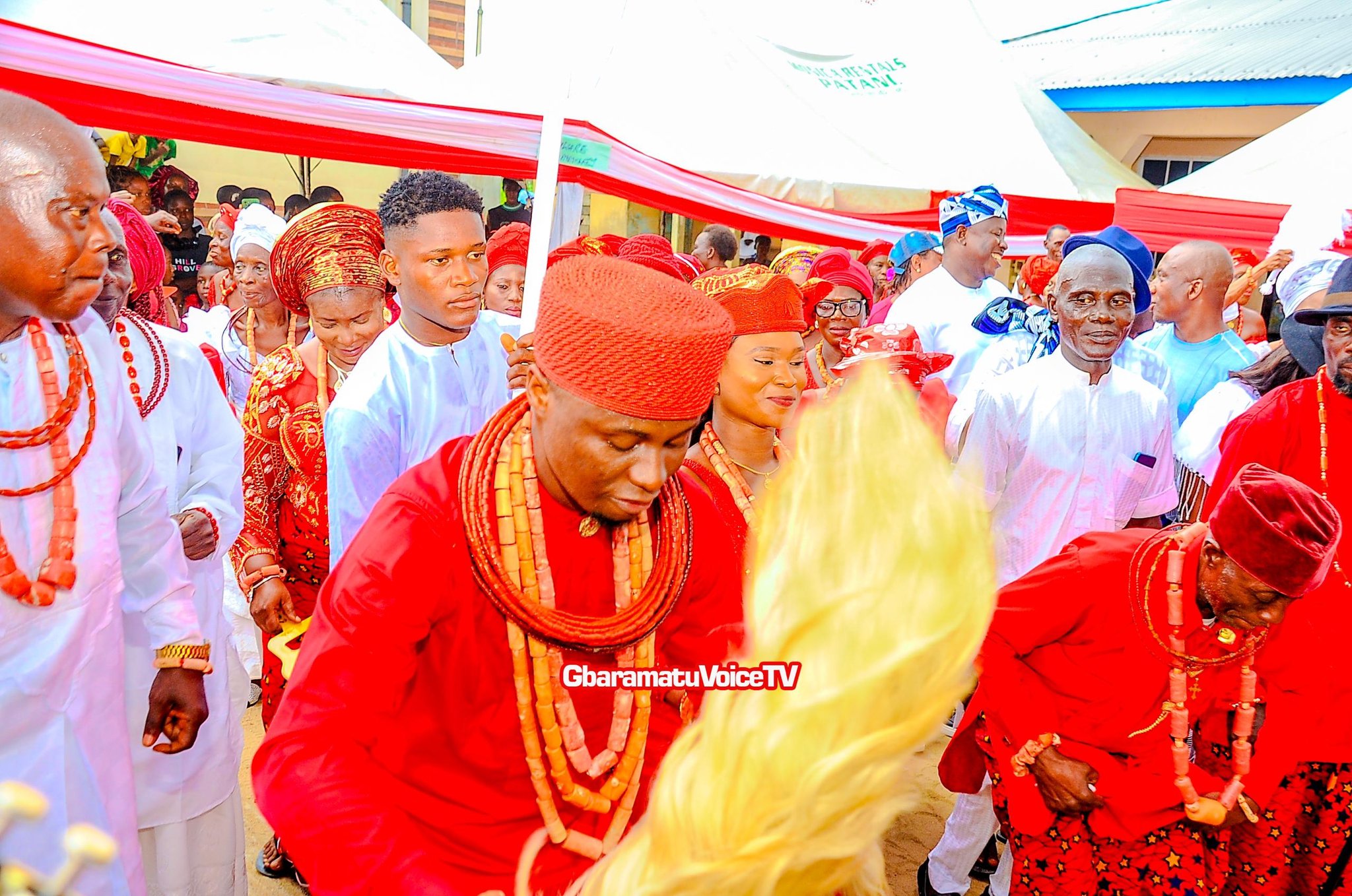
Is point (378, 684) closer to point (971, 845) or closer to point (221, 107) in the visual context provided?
point (971, 845)

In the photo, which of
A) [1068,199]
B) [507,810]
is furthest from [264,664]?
[1068,199]

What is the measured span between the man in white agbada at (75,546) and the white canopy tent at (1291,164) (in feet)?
25.0

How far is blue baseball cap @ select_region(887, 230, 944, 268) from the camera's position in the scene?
800cm

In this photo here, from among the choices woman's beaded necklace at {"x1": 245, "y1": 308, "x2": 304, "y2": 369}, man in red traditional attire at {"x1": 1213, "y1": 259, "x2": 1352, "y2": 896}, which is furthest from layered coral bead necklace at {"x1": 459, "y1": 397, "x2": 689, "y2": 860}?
woman's beaded necklace at {"x1": 245, "y1": 308, "x2": 304, "y2": 369}

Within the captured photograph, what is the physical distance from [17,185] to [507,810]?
154 cm

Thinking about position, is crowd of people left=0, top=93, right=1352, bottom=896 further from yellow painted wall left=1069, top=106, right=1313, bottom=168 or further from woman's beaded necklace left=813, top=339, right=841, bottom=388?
yellow painted wall left=1069, top=106, right=1313, bottom=168

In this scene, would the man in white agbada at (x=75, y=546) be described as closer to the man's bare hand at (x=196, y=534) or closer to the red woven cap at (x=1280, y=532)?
the man's bare hand at (x=196, y=534)

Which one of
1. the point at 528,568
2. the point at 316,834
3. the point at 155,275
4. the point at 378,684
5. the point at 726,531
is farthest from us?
the point at 155,275

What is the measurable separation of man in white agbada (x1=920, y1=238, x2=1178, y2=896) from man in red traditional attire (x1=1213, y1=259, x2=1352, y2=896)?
1.98 feet

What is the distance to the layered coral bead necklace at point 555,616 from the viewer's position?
1.95 m

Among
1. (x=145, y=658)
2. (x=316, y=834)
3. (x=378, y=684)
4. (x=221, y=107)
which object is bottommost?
(x=145, y=658)

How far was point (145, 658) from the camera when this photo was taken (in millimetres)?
2914

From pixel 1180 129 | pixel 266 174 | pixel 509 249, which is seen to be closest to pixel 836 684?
pixel 509 249

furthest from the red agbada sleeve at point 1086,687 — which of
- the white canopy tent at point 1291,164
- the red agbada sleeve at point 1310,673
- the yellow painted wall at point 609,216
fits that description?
the yellow painted wall at point 609,216
